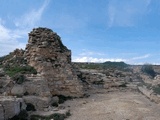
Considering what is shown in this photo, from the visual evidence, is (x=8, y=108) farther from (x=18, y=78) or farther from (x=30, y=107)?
(x=18, y=78)

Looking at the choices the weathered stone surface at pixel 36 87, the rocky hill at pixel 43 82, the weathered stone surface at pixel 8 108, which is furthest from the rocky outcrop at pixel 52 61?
the weathered stone surface at pixel 8 108

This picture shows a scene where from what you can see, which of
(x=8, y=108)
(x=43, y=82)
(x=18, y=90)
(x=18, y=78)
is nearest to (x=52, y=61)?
(x=43, y=82)

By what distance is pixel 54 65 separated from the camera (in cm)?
2761

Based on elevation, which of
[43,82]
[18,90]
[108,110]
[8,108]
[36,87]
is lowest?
[108,110]

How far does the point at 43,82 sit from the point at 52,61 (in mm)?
5416

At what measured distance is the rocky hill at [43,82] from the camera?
1909 cm

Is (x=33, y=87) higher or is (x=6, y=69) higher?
(x=6, y=69)

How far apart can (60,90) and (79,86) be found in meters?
2.11

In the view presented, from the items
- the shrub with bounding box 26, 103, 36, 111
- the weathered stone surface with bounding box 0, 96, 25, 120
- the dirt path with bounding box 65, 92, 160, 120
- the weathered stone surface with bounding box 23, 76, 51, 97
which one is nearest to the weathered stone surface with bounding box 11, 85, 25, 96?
the weathered stone surface with bounding box 23, 76, 51, 97

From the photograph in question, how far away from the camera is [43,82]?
22969mm

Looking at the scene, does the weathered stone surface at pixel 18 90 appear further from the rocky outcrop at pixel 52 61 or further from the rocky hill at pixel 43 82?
the rocky outcrop at pixel 52 61

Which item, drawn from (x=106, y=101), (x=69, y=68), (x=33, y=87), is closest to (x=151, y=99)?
(x=106, y=101)

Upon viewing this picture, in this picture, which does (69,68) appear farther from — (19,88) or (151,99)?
(151,99)

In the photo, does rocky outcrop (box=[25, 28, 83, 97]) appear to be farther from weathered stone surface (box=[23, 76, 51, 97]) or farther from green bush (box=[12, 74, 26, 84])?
green bush (box=[12, 74, 26, 84])
